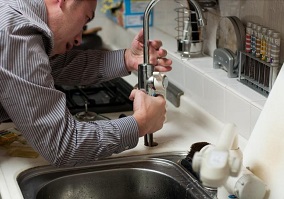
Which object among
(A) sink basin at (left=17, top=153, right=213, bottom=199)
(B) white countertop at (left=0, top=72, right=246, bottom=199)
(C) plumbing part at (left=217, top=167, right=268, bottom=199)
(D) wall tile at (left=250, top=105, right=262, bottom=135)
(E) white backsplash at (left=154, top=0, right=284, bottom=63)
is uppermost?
(E) white backsplash at (left=154, top=0, right=284, bottom=63)

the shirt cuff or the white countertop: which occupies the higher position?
the shirt cuff

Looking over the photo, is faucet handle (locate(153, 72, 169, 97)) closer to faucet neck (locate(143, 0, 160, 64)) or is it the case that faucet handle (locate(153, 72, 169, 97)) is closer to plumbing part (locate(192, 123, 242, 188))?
faucet neck (locate(143, 0, 160, 64))

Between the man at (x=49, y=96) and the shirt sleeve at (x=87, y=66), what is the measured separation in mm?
230

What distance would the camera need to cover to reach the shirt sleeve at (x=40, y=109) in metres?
1.33

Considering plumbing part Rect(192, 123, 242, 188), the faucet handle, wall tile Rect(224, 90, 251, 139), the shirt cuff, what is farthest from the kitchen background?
plumbing part Rect(192, 123, 242, 188)

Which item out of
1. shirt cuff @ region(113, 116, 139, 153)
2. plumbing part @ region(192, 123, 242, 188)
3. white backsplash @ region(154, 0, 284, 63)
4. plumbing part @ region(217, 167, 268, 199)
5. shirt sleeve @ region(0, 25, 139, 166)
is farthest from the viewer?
white backsplash @ region(154, 0, 284, 63)

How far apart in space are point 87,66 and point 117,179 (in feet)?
1.52

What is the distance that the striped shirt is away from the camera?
4.36 ft

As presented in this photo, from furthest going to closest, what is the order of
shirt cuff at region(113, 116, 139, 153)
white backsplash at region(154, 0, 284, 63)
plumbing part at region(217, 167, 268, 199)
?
1. white backsplash at region(154, 0, 284, 63)
2. shirt cuff at region(113, 116, 139, 153)
3. plumbing part at region(217, 167, 268, 199)

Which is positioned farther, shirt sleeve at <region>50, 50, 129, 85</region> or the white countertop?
shirt sleeve at <region>50, 50, 129, 85</region>

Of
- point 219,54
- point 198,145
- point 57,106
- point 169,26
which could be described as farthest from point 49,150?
point 169,26

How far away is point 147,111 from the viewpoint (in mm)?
1479

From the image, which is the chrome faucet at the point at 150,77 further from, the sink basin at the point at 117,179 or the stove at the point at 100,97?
the stove at the point at 100,97

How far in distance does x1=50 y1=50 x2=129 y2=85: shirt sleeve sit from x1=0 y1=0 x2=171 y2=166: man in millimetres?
230
